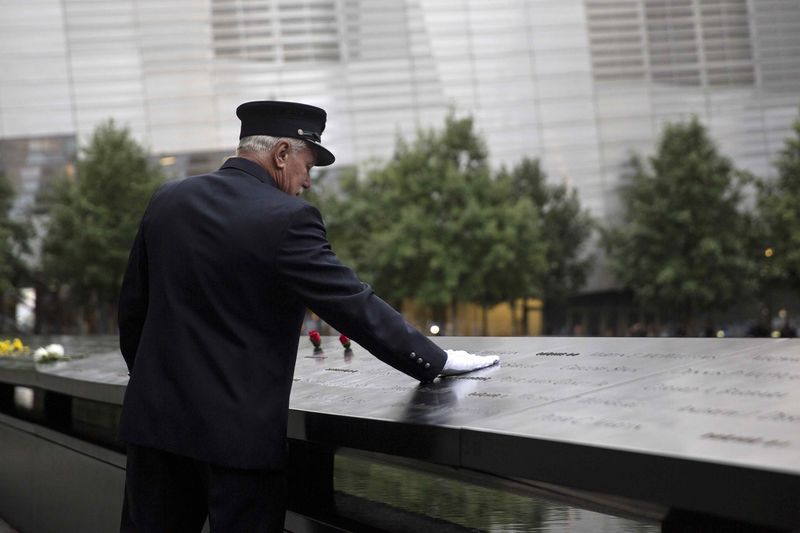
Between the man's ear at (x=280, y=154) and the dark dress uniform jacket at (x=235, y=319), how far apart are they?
4.5 inches

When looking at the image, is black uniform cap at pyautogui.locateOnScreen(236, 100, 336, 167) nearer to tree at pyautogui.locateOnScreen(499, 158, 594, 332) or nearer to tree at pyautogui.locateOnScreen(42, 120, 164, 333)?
tree at pyautogui.locateOnScreen(42, 120, 164, 333)

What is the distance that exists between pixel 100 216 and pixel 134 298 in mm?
38444

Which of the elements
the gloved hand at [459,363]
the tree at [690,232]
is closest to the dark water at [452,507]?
the gloved hand at [459,363]

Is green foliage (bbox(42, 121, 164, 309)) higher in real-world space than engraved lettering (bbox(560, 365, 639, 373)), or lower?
higher

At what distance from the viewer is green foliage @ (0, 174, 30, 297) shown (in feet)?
152

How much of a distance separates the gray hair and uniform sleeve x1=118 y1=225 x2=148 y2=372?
0.44 metres

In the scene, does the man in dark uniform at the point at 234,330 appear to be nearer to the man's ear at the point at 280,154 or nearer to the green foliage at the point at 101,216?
the man's ear at the point at 280,154

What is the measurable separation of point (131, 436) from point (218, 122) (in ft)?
170

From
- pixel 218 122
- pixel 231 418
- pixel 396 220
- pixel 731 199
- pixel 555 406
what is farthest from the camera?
pixel 218 122

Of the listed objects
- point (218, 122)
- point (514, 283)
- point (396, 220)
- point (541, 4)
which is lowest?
point (514, 283)

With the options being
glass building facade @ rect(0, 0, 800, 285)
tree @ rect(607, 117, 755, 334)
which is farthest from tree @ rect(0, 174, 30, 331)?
tree @ rect(607, 117, 755, 334)

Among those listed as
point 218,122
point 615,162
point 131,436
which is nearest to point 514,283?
point 615,162

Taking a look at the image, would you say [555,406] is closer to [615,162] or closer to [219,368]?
[219,368]

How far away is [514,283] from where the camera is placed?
37.9 metres
